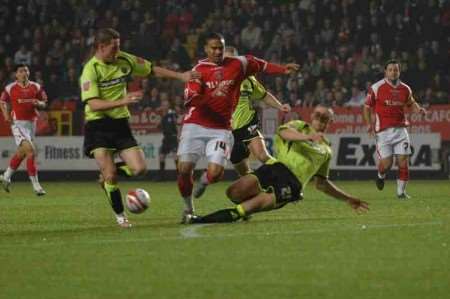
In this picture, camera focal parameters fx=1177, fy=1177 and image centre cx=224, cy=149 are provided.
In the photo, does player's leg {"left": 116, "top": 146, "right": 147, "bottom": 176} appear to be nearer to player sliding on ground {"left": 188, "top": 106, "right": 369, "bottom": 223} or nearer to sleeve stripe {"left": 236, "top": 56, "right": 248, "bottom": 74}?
player sliding on ground {"left": 188, "top": 106, "right": 369, "bottom": 223}

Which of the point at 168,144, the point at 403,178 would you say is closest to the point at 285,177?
the point at 403,178

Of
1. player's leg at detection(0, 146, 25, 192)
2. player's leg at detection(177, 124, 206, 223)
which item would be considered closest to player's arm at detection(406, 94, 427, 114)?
player's leg at detection(177, 124, 206, 223)

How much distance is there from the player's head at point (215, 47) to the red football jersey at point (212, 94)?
0.32ft

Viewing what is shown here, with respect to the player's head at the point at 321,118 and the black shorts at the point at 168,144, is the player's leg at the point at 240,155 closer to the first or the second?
the player's head at the point at 321,118

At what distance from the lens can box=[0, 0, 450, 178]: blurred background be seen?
26750mm

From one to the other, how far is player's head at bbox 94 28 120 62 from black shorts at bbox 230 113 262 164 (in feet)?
11.9

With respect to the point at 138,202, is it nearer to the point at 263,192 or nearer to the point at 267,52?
the point at 263,192

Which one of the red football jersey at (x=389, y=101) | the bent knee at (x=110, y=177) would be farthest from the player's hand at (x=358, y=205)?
the red football jersey at (x=389, y=101)

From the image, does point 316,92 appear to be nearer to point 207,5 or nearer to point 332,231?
point 207,5

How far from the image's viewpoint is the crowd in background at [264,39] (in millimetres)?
28047

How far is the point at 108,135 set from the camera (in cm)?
1272

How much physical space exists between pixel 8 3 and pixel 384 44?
10643mm

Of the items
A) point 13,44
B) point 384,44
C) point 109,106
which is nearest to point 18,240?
point 109,106

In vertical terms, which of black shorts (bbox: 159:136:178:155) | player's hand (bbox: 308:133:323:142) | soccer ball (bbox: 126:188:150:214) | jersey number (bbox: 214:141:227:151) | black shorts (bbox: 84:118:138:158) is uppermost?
player's hand (bbox: 308:133:323:142)
